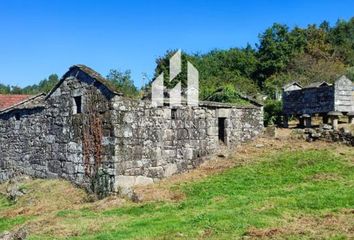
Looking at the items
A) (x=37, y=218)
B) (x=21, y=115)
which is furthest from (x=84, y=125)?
(x=21, y=115)

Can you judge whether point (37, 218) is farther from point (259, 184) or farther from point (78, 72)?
point (259, 184)

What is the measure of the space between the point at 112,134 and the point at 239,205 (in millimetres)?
4781

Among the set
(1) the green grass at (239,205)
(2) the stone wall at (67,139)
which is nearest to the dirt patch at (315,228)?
(1) the green grass at (239,205)

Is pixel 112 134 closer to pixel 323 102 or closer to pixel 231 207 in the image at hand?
pixel 231 207

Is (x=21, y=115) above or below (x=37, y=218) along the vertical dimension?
above

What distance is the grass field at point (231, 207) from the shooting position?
8734mm

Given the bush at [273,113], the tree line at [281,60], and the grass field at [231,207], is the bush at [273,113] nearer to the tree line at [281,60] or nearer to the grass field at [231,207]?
the grass field at [231,207]

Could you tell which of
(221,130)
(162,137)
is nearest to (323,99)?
(221,130)

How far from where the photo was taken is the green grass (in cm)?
901

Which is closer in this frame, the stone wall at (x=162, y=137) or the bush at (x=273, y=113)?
the stone wall at (x=162, y=137)

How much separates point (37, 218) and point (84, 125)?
145 inches

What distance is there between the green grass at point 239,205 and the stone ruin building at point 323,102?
3.48 meters

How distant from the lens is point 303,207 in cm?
976

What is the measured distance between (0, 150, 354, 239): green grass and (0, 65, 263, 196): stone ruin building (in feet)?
5.62
